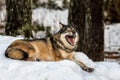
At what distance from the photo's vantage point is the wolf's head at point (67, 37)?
9.30 meters

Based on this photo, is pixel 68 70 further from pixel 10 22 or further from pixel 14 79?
pixel 10 22

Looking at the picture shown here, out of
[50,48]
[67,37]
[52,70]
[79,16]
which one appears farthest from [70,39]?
[79,16]

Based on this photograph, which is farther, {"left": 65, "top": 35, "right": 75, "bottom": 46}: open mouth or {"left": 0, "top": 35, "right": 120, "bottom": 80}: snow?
{"left": 65, "top": 35, "right": 75, "bottom": 46}: open mouth

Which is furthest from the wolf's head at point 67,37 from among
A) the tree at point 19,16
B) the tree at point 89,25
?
the tree at point 89,25

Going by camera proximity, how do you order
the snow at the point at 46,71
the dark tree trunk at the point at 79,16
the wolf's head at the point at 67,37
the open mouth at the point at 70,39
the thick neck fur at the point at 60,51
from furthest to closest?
the dark tree trunk at the point at 79,16
the thick neck fur at the point at 60,51
the open mouth at the point at 70,39
the wolf's head at the point at 67,37
the snow at the point at 46,71

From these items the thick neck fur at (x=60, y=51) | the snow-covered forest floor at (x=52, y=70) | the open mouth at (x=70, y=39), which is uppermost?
the open mouth at (x=70, y=39)

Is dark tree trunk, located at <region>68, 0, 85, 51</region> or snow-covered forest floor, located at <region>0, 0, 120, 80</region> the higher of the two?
dark tree trunk, located at <region>68, 0, 85, 51</region>

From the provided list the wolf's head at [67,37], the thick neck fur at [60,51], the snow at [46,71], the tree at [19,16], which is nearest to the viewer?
the snow at [46,71]

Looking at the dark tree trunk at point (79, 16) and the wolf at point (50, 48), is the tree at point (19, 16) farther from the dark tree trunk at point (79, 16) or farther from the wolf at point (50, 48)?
the wolf at point (50, 48)

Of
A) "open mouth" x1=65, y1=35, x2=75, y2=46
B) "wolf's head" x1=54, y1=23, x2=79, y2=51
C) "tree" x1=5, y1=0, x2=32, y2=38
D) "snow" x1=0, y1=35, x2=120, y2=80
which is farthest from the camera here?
"tree" x1=5, y1=0, x2=32, y2=38

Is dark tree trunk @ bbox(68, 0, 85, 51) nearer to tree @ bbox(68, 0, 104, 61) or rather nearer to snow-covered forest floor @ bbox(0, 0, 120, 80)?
tree @ bbox(68, 0, 104, 61)

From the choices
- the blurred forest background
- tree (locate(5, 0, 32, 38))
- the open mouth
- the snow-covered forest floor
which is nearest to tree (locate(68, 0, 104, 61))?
the blurred forest background

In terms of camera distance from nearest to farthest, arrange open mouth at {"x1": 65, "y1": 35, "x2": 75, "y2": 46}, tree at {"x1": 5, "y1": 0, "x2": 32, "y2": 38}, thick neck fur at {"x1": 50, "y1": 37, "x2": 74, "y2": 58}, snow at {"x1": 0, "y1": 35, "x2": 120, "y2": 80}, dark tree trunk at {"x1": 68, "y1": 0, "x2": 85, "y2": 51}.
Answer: snow at {"x1": 0, "y1": 35, "x2": 120, "y2": 80} → open mouth at {"x1": 65, "y1": 35, "x2": 75, "y2": 46} → thick neck fur at {"x1": 50, "y1": 37, "x2": 74, "y2": 58} → tree at {"x1": 5, "y1": 0, "x2": 32, "y2": 38} → dark tree trunk at {"x1": 68, "y1": 0, "x2": 85, "y2": 51}

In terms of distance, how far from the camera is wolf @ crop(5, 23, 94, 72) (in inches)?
368
